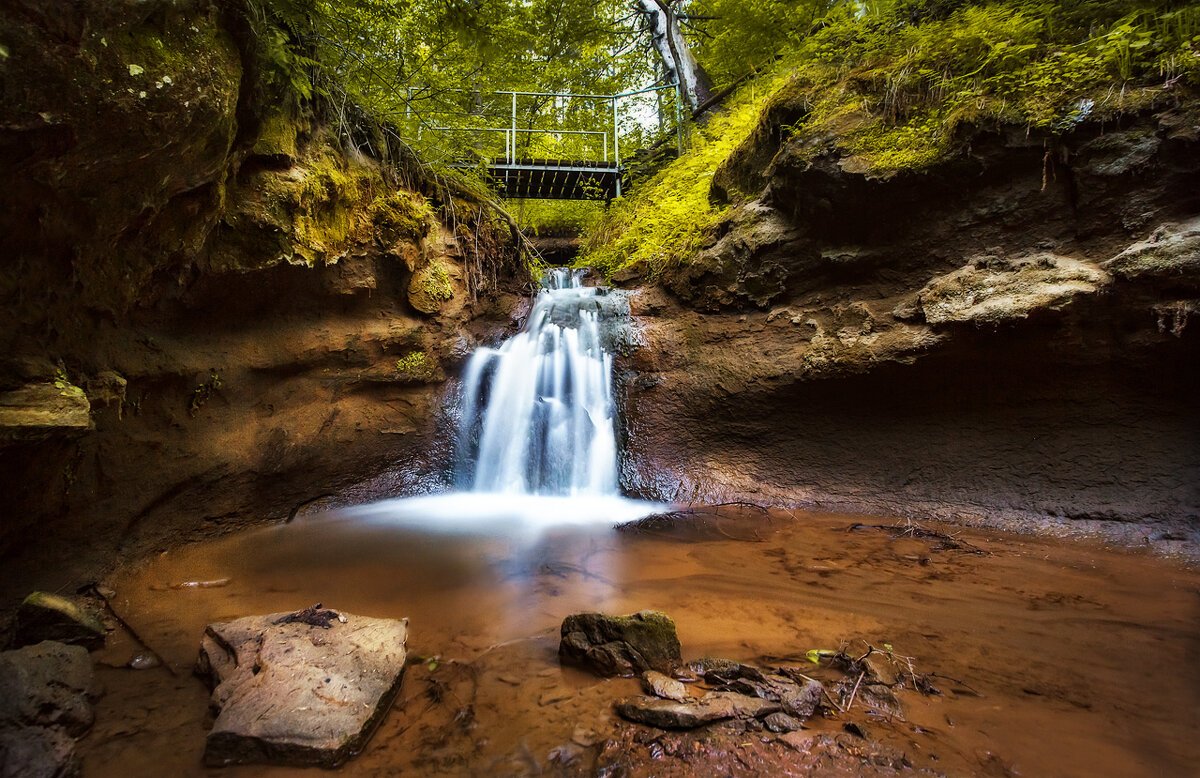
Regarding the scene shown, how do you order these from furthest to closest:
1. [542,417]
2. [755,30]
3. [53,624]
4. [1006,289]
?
1. [755,30]
2. [542,417]
3. [1006,289]
4. [53,624]

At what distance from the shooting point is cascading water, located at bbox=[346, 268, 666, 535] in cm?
614

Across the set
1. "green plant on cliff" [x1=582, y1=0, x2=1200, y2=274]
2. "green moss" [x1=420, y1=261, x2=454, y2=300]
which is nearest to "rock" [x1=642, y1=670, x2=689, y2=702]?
"green plant on cliff" [x1=582, y1=0, x2=1200, y2=274]

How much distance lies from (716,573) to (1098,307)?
4.01 meters

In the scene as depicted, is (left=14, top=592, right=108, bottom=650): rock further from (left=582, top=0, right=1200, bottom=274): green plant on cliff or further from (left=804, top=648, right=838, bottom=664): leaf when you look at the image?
(left=582, top=0, right=1200, bottom=274): green plant on cliff

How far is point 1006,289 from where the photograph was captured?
4965mm

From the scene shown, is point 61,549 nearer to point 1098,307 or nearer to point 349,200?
point 349,200

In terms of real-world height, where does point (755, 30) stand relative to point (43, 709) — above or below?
above

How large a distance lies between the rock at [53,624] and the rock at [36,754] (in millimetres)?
1007

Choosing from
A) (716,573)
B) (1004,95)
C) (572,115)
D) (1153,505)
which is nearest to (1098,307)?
(1153,505)

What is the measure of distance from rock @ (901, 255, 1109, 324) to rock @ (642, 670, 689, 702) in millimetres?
4498

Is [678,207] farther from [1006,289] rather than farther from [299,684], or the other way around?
[299,684]

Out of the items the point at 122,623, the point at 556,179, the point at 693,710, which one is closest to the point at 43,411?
the point at 122,623

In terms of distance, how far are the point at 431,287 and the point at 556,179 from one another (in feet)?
18.7

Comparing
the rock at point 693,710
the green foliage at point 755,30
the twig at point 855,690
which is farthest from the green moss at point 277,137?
the green foliage at point 755,30
